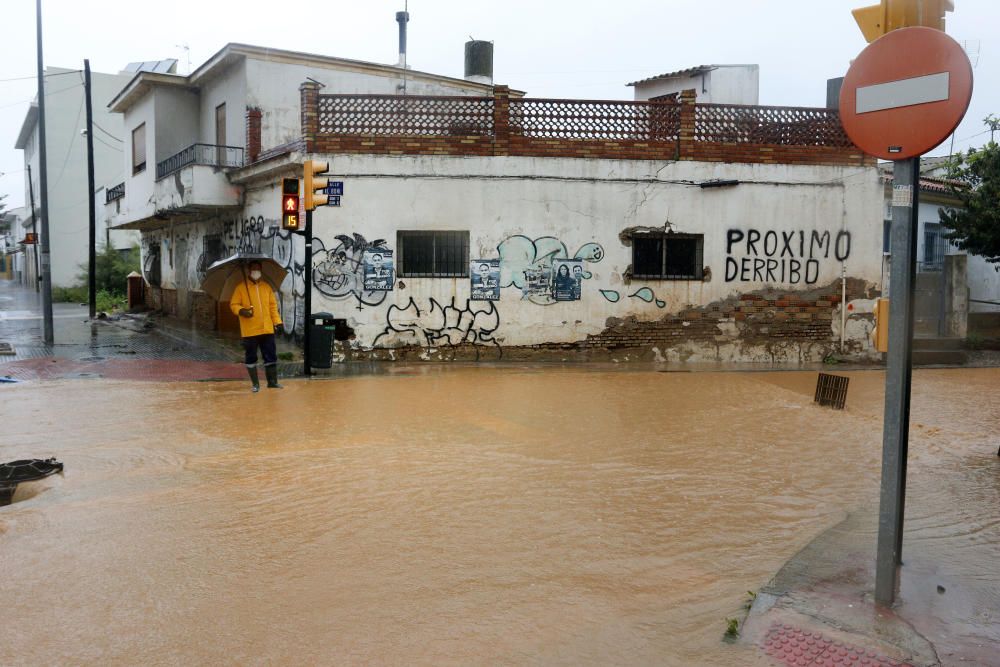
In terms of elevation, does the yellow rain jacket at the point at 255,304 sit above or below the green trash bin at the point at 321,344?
above

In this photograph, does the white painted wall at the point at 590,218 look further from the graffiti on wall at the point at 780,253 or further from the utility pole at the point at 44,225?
the utility pole at the point at 44,225

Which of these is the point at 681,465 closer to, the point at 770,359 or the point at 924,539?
the point at 924,539

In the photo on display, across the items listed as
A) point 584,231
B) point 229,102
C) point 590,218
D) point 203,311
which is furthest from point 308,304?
point 203,311

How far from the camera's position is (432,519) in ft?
19.0

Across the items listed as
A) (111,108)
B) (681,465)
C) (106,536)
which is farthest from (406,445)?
(111,108)

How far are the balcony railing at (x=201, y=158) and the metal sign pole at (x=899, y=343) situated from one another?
1625 cm

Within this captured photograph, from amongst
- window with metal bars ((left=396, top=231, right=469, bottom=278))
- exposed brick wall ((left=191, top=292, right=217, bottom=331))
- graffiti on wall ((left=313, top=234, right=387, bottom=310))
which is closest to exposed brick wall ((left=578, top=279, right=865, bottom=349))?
window with metal bars ((left=396, top=231, right=469, bottom=278))

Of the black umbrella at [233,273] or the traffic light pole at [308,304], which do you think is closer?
the black umbrella at [233,273]

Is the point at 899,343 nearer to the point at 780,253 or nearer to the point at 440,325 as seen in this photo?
the point at 440,325

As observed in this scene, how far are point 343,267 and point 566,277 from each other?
3827mm

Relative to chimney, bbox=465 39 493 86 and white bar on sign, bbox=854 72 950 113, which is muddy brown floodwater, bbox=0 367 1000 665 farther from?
chimney, bbox=465 39 493 86

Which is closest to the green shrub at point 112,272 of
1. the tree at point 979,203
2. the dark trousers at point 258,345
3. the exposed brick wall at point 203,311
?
the exposed brick wall at point 203,311

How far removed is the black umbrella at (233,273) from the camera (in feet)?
36.6

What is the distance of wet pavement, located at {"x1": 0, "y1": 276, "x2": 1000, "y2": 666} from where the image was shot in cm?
394
